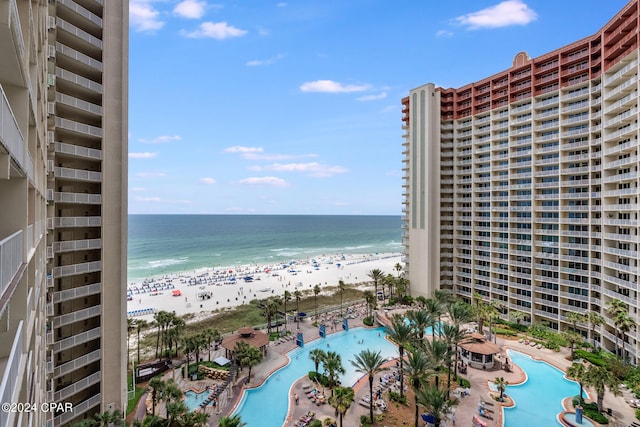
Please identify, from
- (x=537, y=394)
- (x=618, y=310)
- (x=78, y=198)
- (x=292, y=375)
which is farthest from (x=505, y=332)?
(x=78, y=198)

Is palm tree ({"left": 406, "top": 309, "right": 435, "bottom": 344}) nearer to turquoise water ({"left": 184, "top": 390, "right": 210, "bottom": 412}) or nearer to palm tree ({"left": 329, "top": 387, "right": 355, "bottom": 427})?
palm tree ({"left": 329, "top": 387, "right": 355, "bottom": 427})

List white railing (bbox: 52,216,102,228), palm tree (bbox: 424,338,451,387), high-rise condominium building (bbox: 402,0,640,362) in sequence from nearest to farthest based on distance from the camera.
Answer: white railing (bbox: 52,216,102,228), palm tree (bbox: 424,338,451,387), high-rise condominium building (bbox: 402,0,640,362)

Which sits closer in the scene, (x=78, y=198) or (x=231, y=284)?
(x=78, y=198)

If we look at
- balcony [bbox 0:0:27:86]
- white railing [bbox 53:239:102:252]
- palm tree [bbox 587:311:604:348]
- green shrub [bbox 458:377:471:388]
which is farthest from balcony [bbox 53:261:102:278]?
palm tree [bbox 587:311:604:348]

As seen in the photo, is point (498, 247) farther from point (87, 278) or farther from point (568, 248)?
point (87, 278)

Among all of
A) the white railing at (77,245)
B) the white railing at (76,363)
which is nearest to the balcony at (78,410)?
the white railing at (76,363)

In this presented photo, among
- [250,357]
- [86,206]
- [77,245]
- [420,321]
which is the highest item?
[86,206]

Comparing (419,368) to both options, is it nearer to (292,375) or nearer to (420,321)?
(420,321)

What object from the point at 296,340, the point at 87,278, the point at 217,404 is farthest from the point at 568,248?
the point at 87,278
